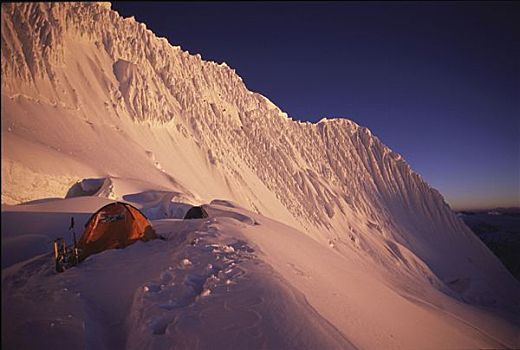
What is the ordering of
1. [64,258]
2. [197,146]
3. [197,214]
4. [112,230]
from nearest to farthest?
[64,258] → [112,230] → [197,214] → [197,146]

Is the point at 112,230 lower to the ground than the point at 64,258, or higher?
higher

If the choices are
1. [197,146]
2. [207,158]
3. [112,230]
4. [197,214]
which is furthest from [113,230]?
[197,146]

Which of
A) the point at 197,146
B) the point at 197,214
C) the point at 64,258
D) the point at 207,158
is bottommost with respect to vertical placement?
the point at 64,258

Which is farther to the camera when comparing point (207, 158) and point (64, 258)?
point (207, 158)

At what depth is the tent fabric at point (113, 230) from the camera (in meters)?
6.32

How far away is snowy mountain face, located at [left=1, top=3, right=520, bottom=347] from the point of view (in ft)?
30.7

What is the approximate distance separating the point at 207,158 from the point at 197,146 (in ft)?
4.85

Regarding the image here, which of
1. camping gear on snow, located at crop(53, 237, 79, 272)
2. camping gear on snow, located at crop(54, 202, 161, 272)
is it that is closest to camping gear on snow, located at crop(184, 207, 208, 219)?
camping gear on snow, located at crop(54, 202, 161, 272)

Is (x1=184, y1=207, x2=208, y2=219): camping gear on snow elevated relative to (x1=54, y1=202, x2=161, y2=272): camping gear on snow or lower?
elevated

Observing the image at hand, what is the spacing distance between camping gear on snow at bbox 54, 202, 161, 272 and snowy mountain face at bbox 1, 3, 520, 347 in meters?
1.56

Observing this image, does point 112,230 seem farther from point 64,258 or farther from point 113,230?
point 64,258

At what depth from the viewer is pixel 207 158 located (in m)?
26.0

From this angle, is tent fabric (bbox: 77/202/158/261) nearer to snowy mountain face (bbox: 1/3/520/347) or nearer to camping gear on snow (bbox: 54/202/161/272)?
camping gear on snow (bbox: 54/202/161/272)

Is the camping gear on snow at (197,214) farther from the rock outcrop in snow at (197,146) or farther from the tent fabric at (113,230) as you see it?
the rock outcrop in snow at (197,146)
